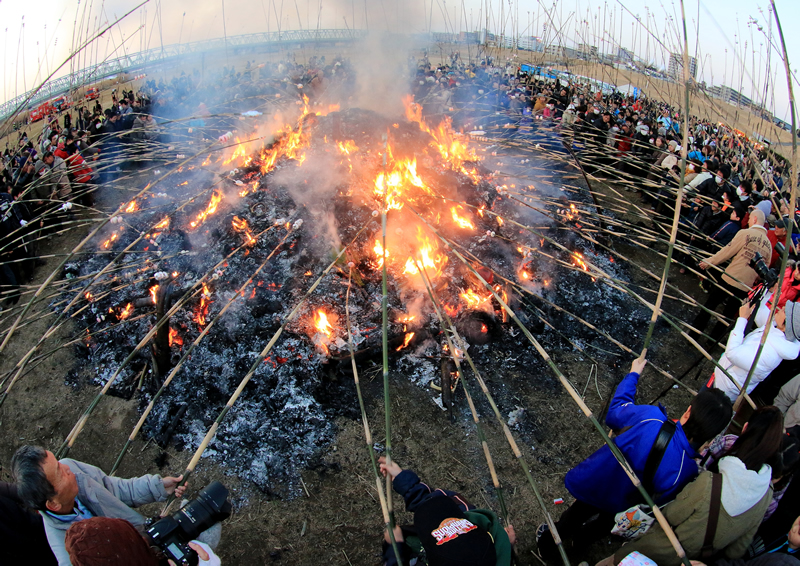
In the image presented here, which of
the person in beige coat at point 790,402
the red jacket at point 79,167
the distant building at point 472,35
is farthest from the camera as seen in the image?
the distant building at point 472,35

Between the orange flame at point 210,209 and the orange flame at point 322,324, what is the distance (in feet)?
9.99

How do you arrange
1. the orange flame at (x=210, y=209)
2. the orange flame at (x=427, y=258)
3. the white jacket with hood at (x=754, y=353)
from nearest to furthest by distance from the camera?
the white jacket with hood at (x=754, y=353) → the orange flame at (x=427, y=258) → the orange flame at (x=210, y=209)

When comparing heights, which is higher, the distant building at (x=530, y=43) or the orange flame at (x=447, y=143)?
the distant building at (x=530, y=43)

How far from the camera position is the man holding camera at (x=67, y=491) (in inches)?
97.7

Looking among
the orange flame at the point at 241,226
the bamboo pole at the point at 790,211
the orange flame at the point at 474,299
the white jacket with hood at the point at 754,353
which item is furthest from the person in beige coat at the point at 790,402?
the orange flame at the point at 241,226

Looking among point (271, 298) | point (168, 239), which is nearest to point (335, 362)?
point (271, 298)

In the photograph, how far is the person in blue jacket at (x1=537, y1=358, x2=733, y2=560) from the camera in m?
3.00

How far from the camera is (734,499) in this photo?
8.82ft

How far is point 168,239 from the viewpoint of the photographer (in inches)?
297

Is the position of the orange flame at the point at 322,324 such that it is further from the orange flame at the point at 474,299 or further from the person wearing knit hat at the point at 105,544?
the person wearing knit hat at the point at 105,544

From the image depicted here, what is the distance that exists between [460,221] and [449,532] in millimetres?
5654

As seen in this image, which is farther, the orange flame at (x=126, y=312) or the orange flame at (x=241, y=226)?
the orange flame at (x=241, y=226)

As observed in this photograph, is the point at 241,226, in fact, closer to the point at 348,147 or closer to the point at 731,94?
the point at 348,147

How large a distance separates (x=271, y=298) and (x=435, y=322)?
7.75ft
